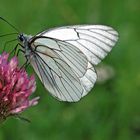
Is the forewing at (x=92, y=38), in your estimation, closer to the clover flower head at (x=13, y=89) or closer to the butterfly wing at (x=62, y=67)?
the butterfly wing at (x=62, y=67)

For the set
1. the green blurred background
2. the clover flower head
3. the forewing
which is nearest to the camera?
the clover flower head

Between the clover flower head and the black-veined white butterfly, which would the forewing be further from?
the clover flower head

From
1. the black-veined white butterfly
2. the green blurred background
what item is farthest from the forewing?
the green blurred background

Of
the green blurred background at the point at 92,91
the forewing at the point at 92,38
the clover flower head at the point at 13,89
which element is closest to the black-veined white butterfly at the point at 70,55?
the forewing at the point at 92,38

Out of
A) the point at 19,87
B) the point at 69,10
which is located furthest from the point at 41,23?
the point at 19,87

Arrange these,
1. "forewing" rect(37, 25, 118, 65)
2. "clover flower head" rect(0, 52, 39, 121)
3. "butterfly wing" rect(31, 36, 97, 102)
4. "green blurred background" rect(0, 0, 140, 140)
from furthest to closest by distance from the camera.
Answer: "green blurred background" rect(0, 0, 140, 140)
"forewing" rect(37, 25, 118, 65)
"butterfly wing" rect(31, 36, 97, 102)
"clover flower head" rect(0, 52, 39, 121)
